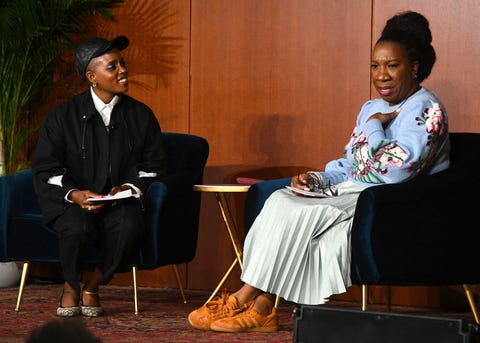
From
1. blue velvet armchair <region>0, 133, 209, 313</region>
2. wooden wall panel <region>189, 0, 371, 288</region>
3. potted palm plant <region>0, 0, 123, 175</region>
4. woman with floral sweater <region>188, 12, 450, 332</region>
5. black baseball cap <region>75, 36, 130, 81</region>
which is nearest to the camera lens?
woman with floral sweater <region>188, 12, 450, 332</region>

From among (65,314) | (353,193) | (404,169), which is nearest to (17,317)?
(65,314)

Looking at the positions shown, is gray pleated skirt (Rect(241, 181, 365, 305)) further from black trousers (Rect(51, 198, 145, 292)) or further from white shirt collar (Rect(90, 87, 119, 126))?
white shirt collar (Rect(90, 87, 119, 126))

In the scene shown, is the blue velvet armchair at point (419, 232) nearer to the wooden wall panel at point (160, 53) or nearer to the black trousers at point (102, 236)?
the black trousers at point (102, 236)

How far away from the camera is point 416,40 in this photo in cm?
365

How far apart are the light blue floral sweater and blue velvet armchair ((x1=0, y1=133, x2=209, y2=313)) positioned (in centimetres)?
111

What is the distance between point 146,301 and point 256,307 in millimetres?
1412

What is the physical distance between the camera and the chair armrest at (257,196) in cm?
391

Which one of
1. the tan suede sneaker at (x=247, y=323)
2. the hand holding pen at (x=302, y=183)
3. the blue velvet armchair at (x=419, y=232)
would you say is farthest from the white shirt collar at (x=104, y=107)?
the blue velvet armchair at (x=419, y=232)

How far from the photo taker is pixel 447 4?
4559 millimetres

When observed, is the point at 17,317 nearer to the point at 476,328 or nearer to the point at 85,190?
the point at 85,190

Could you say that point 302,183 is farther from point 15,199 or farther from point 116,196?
point 15,199

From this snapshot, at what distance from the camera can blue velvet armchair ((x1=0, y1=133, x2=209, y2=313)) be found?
425cm

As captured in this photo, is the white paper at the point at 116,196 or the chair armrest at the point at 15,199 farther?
the chair armrest at the point at 15,199

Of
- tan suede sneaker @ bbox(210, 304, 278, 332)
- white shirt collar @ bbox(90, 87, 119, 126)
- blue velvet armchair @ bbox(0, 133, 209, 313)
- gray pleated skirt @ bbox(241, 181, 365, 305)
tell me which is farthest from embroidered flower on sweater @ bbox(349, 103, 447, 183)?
white shirt collar @ bbox(90, 87, 119, 126)
